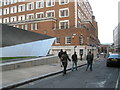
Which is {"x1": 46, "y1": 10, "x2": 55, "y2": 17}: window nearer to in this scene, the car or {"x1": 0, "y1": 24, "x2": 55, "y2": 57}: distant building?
{"x1": 0, "y1": 24, "x2": 55, "y2": 57}: distant building

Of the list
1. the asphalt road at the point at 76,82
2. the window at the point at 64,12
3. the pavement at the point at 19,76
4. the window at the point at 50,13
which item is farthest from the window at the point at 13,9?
the asphalt road at the point at 76,82

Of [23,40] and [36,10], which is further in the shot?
[36,10]

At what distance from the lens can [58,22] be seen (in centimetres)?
4403

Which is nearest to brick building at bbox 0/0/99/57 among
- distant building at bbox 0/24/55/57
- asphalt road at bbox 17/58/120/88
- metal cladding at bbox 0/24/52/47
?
distant building at bbox 0/24/55/57

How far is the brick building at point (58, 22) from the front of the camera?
3891 cm

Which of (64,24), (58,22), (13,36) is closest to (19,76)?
(13,36)

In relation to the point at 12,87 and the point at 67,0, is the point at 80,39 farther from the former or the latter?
the point at 12,87

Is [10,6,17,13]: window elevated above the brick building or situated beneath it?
elevated above

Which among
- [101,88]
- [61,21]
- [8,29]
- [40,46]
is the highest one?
[61,21]

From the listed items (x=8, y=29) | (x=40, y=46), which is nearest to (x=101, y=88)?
(x=8, y=29)

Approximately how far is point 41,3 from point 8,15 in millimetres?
14039

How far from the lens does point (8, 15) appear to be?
183 feet

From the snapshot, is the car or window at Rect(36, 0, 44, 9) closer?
the car

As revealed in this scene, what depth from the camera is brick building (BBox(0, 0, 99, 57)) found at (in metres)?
38.9
